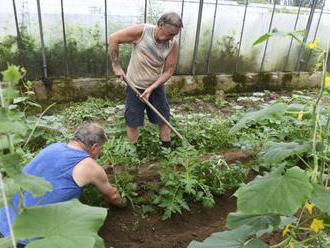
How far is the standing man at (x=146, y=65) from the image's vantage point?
3.43 m

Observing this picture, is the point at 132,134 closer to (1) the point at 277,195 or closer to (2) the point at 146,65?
(2) the point at 146,65

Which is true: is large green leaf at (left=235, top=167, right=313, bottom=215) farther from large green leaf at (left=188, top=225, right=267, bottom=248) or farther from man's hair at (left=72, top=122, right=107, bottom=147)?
man's hair at (left=72, top=122, right=107, bottom=147)

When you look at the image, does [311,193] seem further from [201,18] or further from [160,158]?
[201,18]

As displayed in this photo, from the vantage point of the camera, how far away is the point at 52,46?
5.08 meters

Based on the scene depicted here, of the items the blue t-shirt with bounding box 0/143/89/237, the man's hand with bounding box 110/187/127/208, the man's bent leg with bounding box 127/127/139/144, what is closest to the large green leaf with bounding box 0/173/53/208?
the blue t-shirt with bounding box 0/143/89/237

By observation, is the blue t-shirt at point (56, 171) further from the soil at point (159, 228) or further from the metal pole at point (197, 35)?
the metal pole at point (197, 35)

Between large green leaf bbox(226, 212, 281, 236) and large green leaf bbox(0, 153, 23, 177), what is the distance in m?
0.77

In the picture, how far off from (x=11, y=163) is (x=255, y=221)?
86 centimetres

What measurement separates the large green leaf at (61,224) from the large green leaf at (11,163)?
118 millimetres

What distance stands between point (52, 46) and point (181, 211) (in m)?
3.18

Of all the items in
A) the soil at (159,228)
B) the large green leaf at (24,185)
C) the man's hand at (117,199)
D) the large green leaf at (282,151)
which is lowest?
the soil at (159,228)

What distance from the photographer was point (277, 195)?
3.84 feet

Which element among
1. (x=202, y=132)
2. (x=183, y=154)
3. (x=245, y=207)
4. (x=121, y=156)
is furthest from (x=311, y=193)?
(x=202, y=132)

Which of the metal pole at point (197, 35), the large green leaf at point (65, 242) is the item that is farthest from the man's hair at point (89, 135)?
the metal pole at point (197, 35)
